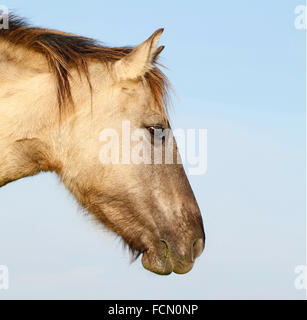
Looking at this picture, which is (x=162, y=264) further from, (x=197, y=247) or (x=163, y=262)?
(x=197, y=247)

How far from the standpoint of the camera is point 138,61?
15.5ft

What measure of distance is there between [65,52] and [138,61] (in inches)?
32.4

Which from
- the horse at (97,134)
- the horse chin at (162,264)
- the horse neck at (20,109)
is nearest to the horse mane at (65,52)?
the horse at (97,134)

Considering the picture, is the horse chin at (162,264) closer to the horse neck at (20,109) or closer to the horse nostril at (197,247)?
the horse nostril at (197,247)

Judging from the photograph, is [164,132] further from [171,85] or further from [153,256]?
[153,256]

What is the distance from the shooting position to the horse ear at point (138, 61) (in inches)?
180

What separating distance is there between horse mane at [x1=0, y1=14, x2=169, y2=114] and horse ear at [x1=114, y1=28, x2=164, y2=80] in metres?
0.19

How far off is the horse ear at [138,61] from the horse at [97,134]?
0.01 metres

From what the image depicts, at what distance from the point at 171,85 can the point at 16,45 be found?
1.75 m

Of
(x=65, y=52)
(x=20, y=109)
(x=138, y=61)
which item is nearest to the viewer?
(x=20, y=109)

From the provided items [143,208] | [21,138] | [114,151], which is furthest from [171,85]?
[21,138]

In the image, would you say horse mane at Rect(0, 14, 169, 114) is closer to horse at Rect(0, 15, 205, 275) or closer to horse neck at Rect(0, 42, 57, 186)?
horse at Rect(0, 15, 205, 275)

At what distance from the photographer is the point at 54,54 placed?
4.81m

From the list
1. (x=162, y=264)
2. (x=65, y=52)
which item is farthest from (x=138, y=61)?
(x=162, y=264)
